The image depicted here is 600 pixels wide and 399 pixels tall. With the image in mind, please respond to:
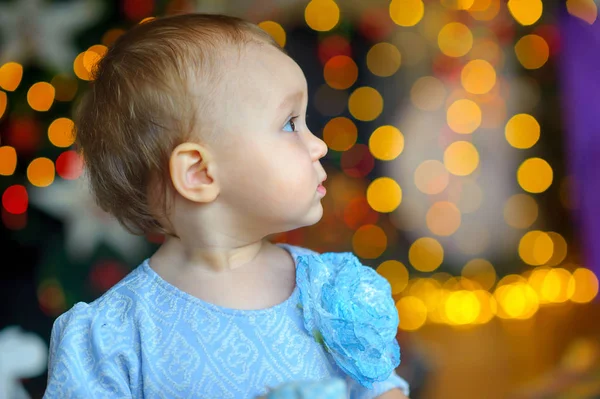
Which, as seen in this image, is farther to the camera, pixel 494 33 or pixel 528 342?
pixel 494 33

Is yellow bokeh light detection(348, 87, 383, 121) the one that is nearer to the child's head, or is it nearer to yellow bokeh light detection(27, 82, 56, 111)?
yellow bokeh light detection(27, 82, 56, 111)

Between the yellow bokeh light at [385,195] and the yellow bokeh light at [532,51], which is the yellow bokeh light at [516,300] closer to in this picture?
the yellow bokeh light at [385,195]

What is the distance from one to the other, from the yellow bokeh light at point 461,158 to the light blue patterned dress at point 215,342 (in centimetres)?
208

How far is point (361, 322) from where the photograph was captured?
95 cm

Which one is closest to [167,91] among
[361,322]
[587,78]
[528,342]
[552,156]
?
[361,322]

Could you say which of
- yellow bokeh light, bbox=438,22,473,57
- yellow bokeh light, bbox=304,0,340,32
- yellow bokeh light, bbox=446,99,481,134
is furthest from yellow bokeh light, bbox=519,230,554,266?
yellow bokeh light, bbox=304,0,340,32

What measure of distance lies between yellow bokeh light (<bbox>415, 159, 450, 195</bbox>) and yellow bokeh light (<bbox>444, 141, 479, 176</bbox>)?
1.3 inches

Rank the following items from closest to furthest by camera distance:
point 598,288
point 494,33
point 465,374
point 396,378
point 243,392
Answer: point 243,392
point 396,378
point 465,374
point 598,288
point 494,33

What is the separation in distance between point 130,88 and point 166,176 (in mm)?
123

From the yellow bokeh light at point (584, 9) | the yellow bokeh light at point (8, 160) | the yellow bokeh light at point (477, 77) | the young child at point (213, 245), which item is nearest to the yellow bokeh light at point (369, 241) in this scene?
the yellow bokeh light at point (477, 77)

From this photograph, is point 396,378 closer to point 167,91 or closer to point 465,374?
point 167,91

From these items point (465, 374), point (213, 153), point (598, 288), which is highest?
point (213, 153)

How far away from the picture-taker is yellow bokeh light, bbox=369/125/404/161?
299 cm

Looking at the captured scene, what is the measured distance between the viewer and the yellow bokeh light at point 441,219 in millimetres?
3031
